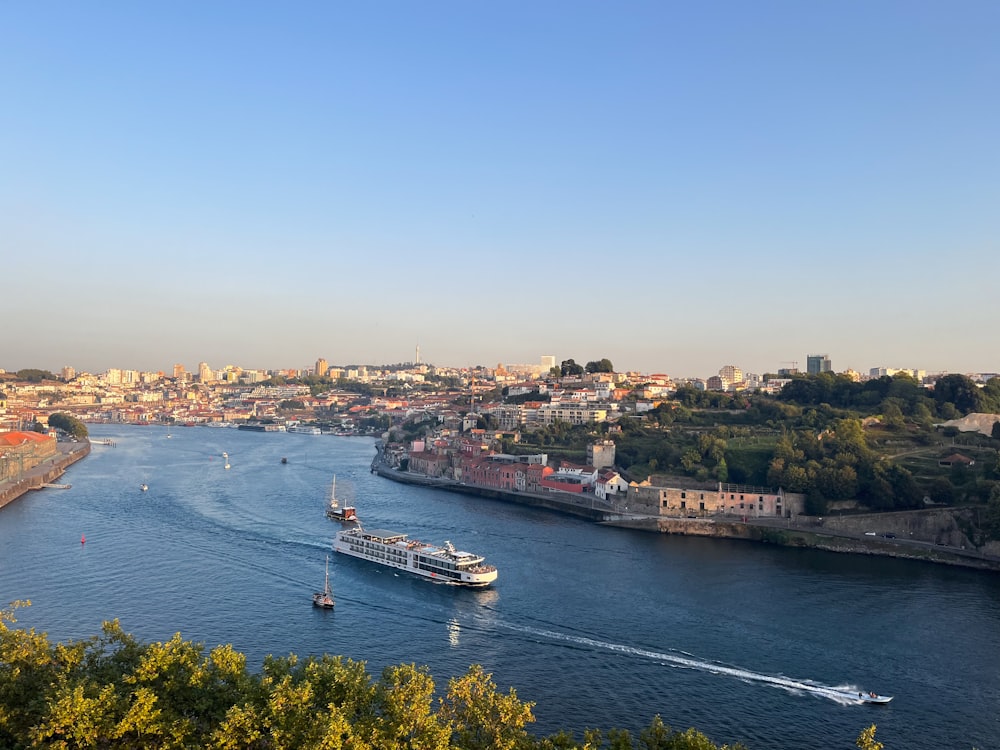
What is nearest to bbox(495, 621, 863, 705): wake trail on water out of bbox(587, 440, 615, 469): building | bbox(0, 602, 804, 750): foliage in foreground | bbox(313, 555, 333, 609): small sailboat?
bbox(313, 555, 333, 609): small sailboat

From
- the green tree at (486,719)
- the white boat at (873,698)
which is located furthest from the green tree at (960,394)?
the green tree at (486,719)

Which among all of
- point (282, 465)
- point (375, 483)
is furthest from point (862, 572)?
point (282, 465)

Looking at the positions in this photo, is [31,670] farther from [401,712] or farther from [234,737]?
[401,712]

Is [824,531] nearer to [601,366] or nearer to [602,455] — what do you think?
[602,455]

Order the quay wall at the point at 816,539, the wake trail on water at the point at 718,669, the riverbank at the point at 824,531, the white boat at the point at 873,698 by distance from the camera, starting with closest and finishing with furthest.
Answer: the white boat at the point at 873,698, the wake trail on water at the point at 718,669, the quay wall at the point at 816,539, the riverbank at the point at 824,531

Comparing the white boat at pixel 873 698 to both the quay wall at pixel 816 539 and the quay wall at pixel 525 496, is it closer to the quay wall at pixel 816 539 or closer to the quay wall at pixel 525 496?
the quay wall at pixel 816 539
